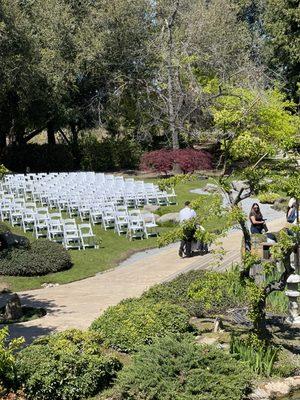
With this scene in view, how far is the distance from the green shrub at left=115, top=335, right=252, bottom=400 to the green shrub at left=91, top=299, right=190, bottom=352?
3.39 ft

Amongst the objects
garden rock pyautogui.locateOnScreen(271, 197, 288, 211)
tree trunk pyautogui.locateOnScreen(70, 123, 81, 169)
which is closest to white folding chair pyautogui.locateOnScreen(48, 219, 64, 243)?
garden rock pyautogui.locateOnScreen(271, 197, 288, 211)

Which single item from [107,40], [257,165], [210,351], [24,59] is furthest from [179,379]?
[107,40]

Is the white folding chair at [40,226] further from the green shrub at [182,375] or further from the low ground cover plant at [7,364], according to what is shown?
the low ground cover plant at [7,364]

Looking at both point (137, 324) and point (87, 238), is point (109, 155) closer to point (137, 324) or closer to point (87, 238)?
point (87, 238)

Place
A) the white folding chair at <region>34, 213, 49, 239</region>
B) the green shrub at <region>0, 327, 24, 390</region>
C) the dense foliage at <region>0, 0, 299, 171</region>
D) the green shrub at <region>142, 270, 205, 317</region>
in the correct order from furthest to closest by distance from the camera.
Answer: the dense foliage at <region>0, 0, 299, 171</region> < the white folding chair at <region>34, 213, 49, 239</region> < the green shrub at <region>142, 270, 205, 317</region> < the green shrub at <region>0, 327, 24, 390</region>

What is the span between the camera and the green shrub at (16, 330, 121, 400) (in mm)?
9008

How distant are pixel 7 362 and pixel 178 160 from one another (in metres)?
29.1

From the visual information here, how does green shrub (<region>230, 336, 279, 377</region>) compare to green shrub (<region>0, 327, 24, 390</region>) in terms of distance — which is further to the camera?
green shrub (<region>230, 336, 279, 377</region>)

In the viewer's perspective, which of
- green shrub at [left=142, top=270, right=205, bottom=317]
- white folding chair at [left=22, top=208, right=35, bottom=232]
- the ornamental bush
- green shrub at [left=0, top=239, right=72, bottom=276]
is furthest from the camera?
the ornamental bush

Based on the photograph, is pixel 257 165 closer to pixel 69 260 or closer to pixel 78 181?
pixel 69 260

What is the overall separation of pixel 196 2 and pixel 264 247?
124 ft

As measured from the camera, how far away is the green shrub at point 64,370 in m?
9.01

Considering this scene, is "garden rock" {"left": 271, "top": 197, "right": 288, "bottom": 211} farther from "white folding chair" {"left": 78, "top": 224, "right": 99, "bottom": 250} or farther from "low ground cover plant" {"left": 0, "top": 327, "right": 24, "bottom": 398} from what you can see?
"low ground cover plant" {"left": 0, "top": 327, "right": 24, "bottom": 398}

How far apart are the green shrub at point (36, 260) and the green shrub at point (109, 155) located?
23.7 metres
